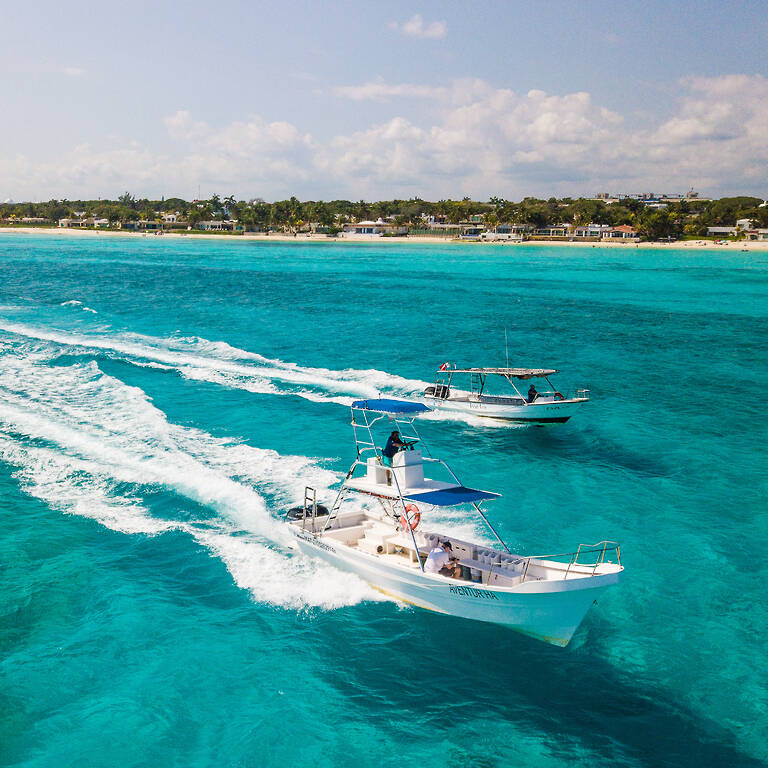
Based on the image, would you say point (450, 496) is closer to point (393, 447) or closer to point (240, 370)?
point (393, 447)

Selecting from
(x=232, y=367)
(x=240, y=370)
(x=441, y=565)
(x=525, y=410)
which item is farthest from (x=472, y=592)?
(x=232, y=367)

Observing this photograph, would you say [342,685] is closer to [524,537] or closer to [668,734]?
[668,734]

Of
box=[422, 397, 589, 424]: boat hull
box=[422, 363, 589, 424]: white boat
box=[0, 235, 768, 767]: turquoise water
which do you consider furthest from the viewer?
box=[422, 363, 589, 424]: white boat

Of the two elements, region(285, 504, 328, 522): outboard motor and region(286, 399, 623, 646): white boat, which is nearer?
region(286, 399, 623, 646): white boat

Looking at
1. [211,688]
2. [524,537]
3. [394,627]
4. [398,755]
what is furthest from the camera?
[524,537]

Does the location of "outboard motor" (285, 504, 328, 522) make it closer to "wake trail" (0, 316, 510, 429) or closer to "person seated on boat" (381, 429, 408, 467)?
"person seated on boat" (381, 429, 408, 467)

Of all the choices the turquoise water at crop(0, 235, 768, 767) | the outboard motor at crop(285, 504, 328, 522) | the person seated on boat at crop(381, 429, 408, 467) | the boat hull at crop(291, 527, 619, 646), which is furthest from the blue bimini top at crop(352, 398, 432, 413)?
the turquoise water at crop(0, 235, 768, 767)

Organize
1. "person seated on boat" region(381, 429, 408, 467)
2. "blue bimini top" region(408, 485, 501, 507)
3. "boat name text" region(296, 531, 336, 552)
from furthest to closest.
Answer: "person seated on boat" region(381, 429, 408, 467) < "boat name text" region(296, 531, 336, 552) < "blue bimini top" region(408, 485, 501, 507)

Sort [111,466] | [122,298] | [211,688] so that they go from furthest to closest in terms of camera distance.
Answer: [122,298], [111,466], [211,688]

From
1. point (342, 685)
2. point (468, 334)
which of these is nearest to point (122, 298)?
point (468, 334)
